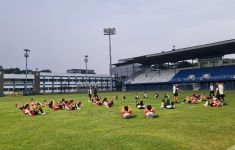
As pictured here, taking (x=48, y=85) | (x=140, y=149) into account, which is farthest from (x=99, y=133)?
(x=48, y=85)

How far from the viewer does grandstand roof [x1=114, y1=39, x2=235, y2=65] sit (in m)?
72.2

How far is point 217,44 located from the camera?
7044 cm

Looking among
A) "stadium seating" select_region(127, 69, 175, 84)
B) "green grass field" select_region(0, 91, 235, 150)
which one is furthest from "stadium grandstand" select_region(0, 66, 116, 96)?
"green grass field" select_region(0, 91, 235, 150)

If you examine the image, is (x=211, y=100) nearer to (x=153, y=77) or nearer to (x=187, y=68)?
(x=187, y=68)

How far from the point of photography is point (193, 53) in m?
82.2

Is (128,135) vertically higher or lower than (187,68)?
lower

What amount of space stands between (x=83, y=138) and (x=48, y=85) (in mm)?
142840

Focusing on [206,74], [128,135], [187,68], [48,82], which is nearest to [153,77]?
[187,68]

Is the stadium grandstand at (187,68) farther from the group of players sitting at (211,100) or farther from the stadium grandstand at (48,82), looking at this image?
the group of players sitting at (211,100)

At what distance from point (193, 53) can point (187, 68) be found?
11.9 meters

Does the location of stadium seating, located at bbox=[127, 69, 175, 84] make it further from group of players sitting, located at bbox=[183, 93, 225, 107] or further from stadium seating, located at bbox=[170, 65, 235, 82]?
group of players sitting, located at bbox=[183, 93, 225, 107]

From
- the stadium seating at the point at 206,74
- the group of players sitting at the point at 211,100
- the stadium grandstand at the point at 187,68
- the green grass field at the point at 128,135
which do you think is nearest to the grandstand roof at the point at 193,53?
the stadium grandstand at the point at 187,68

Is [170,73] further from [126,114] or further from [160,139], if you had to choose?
[160,139]

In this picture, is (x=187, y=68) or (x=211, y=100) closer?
(x=211, y=100)
